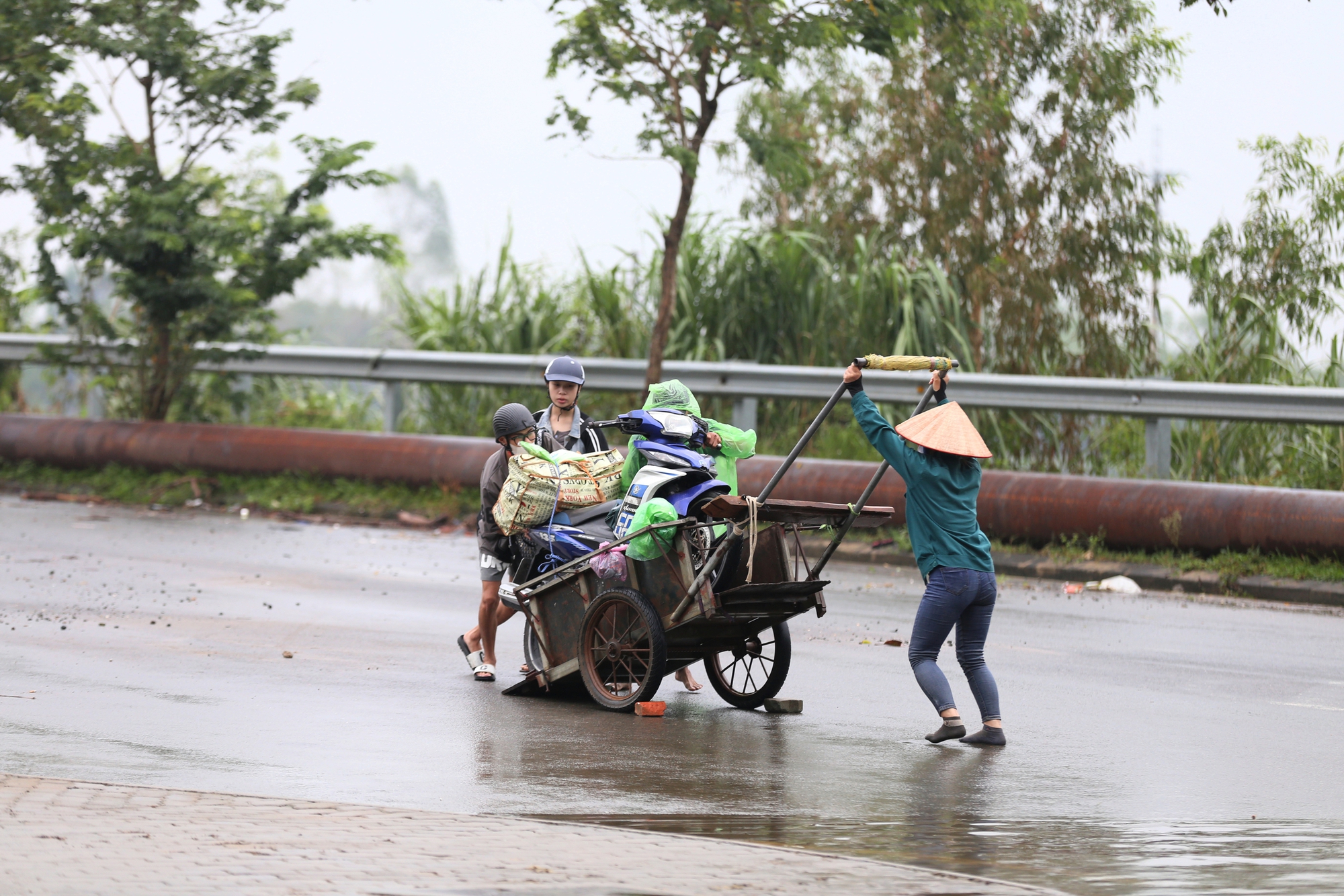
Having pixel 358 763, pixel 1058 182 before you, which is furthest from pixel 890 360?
pixel 1058 182

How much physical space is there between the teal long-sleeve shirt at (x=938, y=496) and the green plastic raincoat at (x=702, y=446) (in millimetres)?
847

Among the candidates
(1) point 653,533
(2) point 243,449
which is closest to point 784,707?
(1) point 653,533

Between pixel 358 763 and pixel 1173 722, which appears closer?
pixel 358 763

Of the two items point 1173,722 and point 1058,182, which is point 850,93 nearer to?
point 1058,182

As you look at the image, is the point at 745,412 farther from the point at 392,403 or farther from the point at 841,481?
the point at 392,403

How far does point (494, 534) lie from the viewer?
9008mm

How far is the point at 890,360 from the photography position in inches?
301

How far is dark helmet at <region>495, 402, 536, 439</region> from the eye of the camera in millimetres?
8906

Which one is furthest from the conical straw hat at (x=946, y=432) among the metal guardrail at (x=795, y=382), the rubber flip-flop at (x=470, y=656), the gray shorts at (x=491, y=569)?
the metal guardrail at (x=795, y=382)

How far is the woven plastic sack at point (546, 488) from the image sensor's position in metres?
8.57

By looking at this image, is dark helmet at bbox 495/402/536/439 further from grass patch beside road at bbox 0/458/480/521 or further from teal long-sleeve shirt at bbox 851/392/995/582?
grass patch beside road at bbox 0/458/480/521

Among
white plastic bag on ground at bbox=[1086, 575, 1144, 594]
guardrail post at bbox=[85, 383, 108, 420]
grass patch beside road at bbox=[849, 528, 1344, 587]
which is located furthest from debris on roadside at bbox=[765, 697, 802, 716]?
guardrail post at bbox=[85, 383, 108, 420]

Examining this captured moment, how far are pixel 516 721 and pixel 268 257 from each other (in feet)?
38.7

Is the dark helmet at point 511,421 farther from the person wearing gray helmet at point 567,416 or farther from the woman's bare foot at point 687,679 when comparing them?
the woman's bare foot at point 687,679
